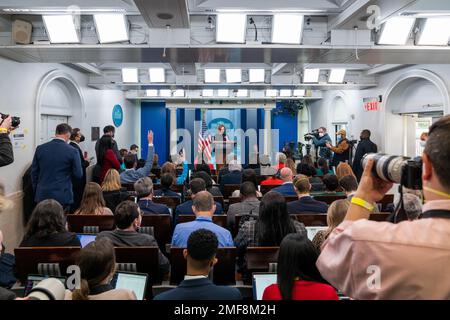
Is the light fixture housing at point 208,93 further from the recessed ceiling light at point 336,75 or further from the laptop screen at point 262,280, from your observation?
the laptop screen at point 262,280

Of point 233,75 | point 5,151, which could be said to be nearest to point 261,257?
point 5,151

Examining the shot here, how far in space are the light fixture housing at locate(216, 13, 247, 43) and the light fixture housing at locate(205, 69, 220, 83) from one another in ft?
10.6

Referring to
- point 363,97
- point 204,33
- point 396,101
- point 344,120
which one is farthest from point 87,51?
point 344,120

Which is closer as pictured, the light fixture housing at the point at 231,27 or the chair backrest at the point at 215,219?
the chair backrest at the point at 215,219

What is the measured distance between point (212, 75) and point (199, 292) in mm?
6596

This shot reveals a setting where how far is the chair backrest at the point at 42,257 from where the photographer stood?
8.25 ft

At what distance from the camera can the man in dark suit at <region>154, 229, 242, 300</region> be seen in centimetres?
174

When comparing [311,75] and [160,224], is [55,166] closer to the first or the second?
[160,224]

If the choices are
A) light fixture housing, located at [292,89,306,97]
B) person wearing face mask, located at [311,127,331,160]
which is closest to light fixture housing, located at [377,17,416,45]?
person wearing face mask, located at [311,127,331,160]

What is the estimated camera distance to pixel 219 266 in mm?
2711

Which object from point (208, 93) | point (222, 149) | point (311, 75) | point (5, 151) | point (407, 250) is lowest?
point (407, 250)

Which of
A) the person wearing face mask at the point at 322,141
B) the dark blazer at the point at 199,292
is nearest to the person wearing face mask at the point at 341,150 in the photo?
the person wearing face mask at the point at 322,141

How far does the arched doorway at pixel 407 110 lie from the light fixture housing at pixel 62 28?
6290 millimetres

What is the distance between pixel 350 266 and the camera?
93 cm
